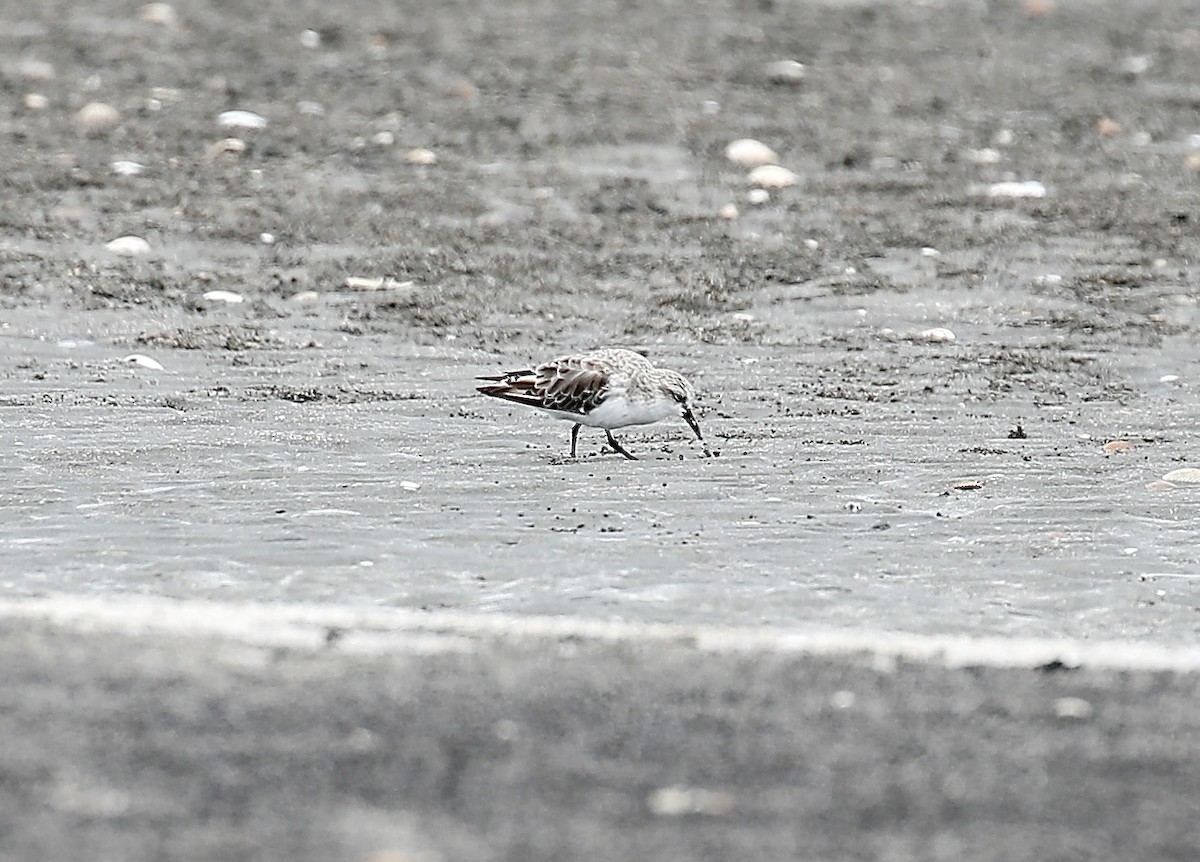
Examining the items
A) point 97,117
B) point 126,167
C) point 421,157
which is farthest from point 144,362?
point 97,117

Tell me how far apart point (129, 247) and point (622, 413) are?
405 centimetres

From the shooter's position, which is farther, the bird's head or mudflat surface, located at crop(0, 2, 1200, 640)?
the bird's head

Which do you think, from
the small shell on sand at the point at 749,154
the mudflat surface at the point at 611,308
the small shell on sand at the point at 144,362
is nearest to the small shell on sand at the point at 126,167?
the mudflat surface at the point at 611,308

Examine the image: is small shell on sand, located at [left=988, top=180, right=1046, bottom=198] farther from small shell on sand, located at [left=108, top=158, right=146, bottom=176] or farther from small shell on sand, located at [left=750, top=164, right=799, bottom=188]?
small shell on sand, located at [left=108, top=158, right=146, bottom=176]

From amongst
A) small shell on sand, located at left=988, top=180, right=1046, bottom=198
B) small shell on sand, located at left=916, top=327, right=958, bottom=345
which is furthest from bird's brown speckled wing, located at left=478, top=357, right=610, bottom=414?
small shell on sand, located at left=988, top=180, right=1046, bottom=198

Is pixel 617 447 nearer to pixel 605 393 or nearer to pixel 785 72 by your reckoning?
pixel 605 393

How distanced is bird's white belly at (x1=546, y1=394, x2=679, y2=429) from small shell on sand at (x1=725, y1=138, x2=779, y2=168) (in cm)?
551

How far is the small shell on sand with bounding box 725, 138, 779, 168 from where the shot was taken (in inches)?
509

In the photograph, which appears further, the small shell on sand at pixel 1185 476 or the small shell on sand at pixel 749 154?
the small shell on sand at pixel 749 154

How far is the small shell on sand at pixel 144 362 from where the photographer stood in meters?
8.78

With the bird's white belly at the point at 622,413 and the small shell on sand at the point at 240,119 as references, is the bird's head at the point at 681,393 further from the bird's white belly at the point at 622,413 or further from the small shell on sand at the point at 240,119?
the small shell on sand at the point at 240,119

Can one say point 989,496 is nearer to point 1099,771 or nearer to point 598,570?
point 598,570

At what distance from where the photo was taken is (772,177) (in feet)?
41.0

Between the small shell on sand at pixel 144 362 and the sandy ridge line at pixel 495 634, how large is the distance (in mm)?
3352
